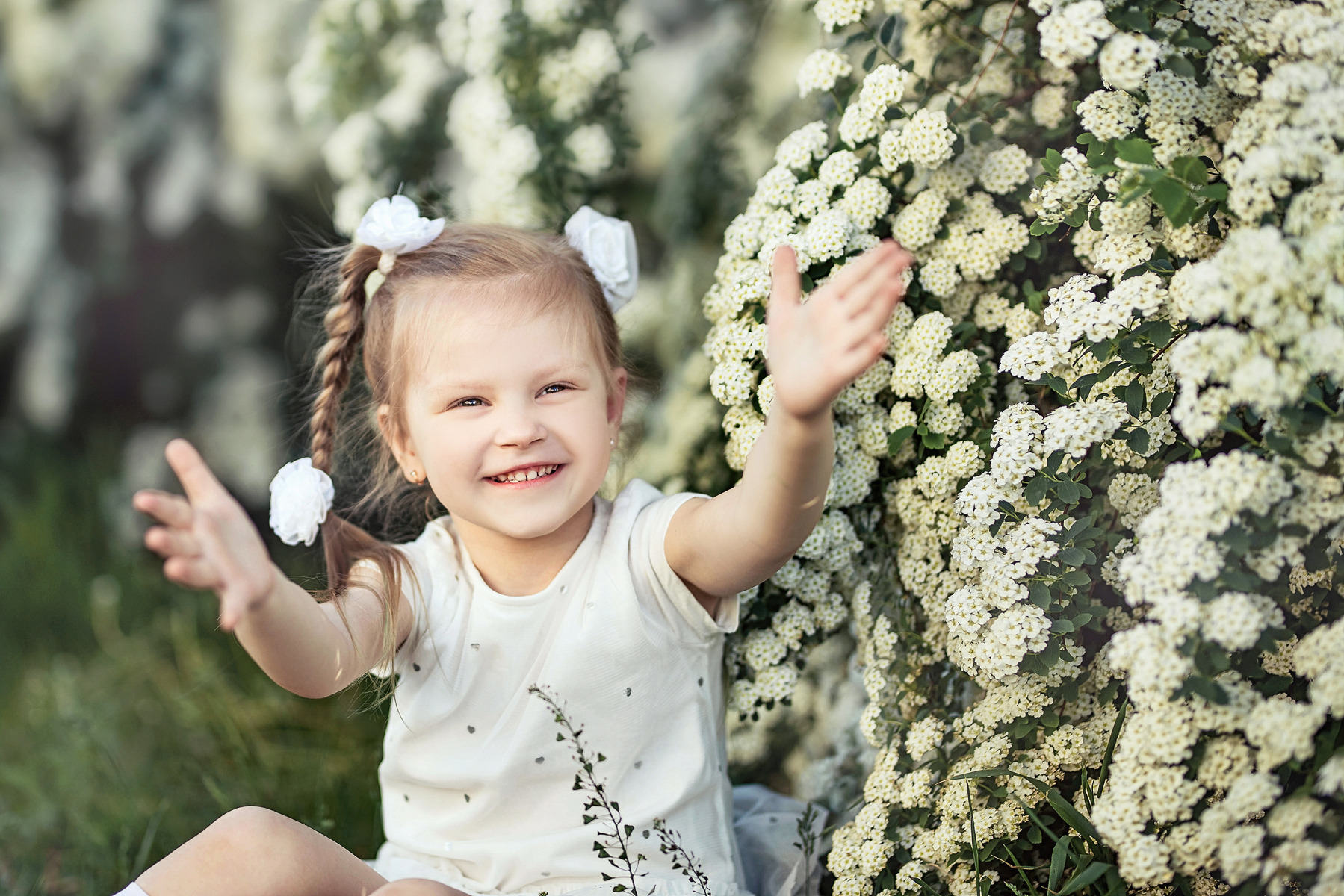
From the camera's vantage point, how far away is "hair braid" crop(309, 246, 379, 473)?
1.83 meters

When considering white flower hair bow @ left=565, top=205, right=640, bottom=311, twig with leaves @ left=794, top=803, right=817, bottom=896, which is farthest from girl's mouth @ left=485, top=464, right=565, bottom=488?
twig with leaves @ left=794, top=803, right=817, bottom=896

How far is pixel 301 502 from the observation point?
171cm

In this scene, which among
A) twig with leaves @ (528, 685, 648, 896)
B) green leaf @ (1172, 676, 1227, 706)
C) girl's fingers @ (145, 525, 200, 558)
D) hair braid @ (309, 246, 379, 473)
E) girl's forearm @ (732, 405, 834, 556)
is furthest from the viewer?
hair braid @ (309, 246, 379, 473)

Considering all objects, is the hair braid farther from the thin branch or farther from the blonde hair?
the thin branch

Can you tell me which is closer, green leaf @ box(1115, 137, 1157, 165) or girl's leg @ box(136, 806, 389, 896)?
green leaf @ box(1115, 137, 1157, 165)

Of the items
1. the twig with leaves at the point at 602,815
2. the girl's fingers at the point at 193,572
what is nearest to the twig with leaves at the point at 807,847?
the twig with leaves at the point at 602,815

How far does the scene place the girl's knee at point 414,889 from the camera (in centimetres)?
150

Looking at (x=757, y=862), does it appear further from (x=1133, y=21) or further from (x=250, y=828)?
(x=1133, y=21)

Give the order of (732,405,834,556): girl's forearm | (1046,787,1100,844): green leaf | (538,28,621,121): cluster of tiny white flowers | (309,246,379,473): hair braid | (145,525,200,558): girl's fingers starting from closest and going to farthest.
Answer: (145,525,200,558): girl's fingers, (732,405,834,556): girl's forearm, (1046,787,1100,844): green leaf, (309,246,379,473): hair braid, (538,28,621,121): cluster of tiny white flowers

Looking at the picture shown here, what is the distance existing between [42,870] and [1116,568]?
2148mm

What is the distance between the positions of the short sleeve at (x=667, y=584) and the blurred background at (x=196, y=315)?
1.24ft

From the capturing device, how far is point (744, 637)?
6.36 feet

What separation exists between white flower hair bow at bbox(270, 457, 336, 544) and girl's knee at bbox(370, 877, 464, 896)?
1.67 feet

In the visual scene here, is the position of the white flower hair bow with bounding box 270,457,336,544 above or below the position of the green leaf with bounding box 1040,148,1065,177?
below
